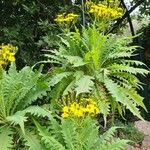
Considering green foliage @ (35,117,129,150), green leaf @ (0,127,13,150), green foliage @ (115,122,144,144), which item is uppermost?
green leaf @ (0,127,13,150)

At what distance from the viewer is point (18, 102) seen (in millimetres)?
4113

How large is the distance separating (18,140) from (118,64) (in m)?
1.18

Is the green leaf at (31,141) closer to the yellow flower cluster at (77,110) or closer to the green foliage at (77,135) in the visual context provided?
the green foliage at (77,135)

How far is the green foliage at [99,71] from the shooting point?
4.27 metres

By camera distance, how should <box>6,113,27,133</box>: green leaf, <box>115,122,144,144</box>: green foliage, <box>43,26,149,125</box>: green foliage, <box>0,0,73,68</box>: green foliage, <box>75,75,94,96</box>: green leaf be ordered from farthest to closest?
<box>115,122,144,144</box>: green foliage, <box>0,0,73,68</box>: green foliage, <box>43,26,149,125</box>: green foliage, <box>75,75,94,96</box>: green leaf, <box>6,113,27,133</box>: green leaf

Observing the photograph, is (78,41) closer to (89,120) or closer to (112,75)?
(112,75)

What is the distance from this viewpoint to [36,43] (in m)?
6.09

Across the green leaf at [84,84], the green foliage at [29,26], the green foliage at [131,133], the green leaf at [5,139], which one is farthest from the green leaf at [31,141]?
the green foliage at [131,133]

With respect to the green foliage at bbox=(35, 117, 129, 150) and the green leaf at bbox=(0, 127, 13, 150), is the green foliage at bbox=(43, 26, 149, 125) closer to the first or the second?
the green foliage at bbox=(35, 117, 129, 150)

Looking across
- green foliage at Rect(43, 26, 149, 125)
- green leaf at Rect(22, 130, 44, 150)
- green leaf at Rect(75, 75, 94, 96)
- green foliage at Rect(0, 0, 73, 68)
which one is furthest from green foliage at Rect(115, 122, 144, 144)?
green leaf at Rect(22, 130, 44, 150)

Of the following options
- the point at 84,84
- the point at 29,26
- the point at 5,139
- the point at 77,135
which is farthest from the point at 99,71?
the point at 29,26

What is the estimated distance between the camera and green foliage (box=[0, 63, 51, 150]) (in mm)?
3859

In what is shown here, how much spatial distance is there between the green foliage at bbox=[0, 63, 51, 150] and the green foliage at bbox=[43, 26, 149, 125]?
0.20m

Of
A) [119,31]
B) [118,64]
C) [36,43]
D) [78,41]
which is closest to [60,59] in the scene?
[78,41]
